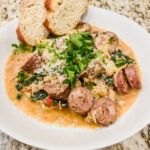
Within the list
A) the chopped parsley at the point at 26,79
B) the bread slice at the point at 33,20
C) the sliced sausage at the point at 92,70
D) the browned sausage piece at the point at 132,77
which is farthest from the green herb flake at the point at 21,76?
the browned sausage piece at the point at 132,77

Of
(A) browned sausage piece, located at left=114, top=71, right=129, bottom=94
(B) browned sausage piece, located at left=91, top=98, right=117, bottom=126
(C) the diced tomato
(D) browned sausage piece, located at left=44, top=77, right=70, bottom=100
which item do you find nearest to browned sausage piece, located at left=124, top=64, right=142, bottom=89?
(A) browned sausage piece, located at left=114, top=71, right=129, bottom=94

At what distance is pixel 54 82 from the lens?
2533 mm

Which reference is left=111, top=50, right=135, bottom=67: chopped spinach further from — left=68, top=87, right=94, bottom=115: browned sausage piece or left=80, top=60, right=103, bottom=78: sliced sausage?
left=68, top=87, right=94, bottom=115: browned sausage piece

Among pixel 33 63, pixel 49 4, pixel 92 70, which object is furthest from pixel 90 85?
pixel 49 4

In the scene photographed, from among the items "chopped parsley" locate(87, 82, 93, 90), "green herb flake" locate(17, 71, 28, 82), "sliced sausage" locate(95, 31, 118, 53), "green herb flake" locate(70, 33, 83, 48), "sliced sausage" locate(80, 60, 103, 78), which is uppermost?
"green herb flake" locate(70, 33, 83, 48)

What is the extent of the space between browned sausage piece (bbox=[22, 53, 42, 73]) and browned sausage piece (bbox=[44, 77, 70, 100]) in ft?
1.13

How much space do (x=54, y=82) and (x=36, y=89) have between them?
0.92ft

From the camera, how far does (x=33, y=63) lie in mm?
2742

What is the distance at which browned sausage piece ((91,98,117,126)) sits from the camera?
2.24m

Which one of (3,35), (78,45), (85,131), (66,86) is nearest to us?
(85,131)

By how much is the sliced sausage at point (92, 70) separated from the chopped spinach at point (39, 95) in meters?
0.52

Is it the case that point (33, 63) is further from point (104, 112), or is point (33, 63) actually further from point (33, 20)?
point (104, 112)

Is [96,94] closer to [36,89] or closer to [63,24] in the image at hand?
[36,89]

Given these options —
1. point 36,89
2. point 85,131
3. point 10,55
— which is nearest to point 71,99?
point 85,131
